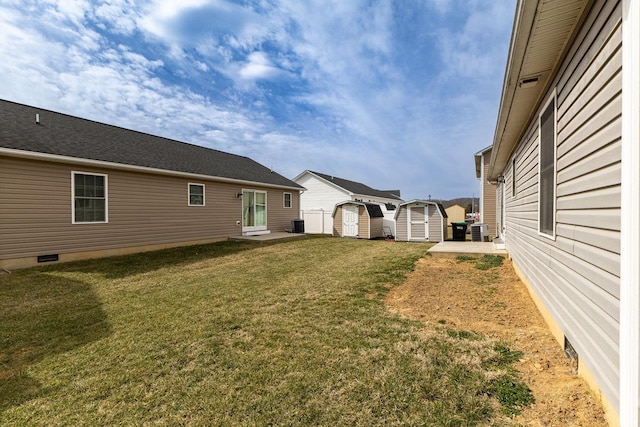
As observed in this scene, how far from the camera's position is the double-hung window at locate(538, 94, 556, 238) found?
3.23 meters

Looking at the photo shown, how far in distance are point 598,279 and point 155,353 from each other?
4009mm

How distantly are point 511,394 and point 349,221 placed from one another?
1398 centimetres

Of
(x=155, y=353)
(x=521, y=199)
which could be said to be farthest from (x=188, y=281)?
(x=521, y=199)

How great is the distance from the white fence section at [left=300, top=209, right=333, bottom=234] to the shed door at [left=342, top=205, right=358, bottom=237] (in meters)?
1.85

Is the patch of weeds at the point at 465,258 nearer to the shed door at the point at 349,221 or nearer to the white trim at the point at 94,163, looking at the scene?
the shed door at the point at 349,221

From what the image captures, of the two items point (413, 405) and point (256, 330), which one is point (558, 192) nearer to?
point (413, 405)

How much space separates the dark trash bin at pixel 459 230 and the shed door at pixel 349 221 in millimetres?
4924

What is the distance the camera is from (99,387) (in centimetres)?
252

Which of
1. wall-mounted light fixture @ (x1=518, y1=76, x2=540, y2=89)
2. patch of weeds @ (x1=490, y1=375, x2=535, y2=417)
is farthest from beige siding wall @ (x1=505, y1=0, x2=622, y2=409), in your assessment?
patch of weeds @ (x1=490, y1=375, x2=535, y2=417)

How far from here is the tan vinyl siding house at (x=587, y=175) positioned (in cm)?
152

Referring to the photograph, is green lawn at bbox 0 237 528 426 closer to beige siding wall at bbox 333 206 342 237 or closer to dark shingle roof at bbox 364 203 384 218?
dark shingle roof at bbox 364 203 384 218

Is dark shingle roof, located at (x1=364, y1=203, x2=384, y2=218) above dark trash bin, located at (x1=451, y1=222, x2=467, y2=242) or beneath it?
above

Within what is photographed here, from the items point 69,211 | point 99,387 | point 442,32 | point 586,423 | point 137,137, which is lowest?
point 99,387

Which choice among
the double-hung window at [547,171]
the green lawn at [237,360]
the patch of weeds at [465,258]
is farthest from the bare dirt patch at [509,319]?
the double-hung window at [547,171]
